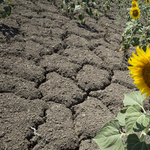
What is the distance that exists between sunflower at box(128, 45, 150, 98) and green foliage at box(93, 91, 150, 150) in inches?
5.9

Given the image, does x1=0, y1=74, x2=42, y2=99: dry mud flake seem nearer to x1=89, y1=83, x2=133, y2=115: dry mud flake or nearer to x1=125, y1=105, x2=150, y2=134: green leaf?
x1=89, y1=83, x2=133, y2=115: dry mud flake

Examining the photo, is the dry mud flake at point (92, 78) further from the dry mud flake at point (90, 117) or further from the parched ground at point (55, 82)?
the dry mud flake at point (90, 117)

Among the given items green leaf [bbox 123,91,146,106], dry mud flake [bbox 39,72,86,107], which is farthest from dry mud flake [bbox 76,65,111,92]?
green leaf [bbox 123,91,146,106]

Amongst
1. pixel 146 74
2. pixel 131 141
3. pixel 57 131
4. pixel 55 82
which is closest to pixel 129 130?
pixel 131 141

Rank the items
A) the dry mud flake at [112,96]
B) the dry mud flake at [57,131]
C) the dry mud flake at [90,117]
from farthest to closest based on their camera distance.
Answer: the dry mud flake at [112,96], the dry mud flake at [90,117], the dry mud flake at [57,131]

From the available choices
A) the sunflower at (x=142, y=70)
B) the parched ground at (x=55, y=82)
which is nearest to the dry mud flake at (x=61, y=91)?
the parched ground at (x=55, y=82)

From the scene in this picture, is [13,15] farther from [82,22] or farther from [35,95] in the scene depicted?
[35,95]

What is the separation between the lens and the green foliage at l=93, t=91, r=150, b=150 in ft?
3.13

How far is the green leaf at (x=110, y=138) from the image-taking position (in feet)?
3.67

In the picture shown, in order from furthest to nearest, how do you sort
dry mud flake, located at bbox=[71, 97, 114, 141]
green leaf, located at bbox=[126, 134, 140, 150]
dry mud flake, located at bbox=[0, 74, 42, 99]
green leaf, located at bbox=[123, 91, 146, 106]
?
dry mud flake, located at bbox=[0, 74, 42, 99]
dry mud flake, located at bbox=[71, 97, 114, 141]
green leaf, located at bbox=[123, 91, 146, 106]
green leaf, located at bbox=[126, 134, 140, 150]

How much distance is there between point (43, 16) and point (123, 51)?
164cm

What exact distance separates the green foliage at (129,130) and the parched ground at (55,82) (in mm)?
359

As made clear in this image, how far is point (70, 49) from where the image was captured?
8.32 ft

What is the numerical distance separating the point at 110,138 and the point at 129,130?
0.22 meters
